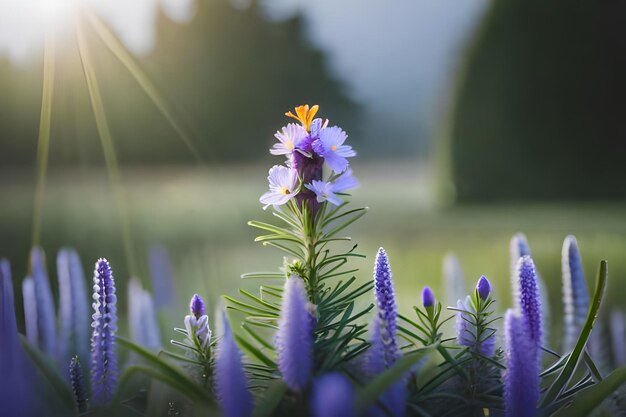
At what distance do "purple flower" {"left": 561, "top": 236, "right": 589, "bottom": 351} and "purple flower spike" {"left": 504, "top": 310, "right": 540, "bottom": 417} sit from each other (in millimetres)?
321

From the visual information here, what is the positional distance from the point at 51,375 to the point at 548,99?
472 centimetres

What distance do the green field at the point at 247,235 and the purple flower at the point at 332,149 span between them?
5.48 feet

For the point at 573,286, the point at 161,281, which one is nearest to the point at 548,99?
the point at 161,281

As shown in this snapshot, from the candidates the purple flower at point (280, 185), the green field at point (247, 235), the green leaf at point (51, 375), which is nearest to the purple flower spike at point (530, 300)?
the purple flower at point (280, 185)

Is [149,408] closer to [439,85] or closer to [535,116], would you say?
[535,116]

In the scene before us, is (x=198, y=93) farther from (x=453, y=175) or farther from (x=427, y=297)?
(x=427, y=297)

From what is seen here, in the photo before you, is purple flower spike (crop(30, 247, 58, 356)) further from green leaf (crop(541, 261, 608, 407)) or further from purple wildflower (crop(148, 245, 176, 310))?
purple wildflower (crop(148, 245, 176, 310))

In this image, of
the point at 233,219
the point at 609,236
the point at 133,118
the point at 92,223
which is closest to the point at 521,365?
the point at 609,236

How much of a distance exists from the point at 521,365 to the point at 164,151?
9442mm

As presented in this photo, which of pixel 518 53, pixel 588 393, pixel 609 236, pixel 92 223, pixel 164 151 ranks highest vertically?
pixel 164 151

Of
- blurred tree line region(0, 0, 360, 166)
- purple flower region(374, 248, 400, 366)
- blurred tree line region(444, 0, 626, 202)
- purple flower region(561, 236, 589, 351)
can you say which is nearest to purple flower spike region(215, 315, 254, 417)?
purple flower region(374, 248, 400, 366)

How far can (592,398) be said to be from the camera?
2.45 ft

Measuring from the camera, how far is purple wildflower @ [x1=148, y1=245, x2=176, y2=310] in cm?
224

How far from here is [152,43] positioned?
32.9 feet
